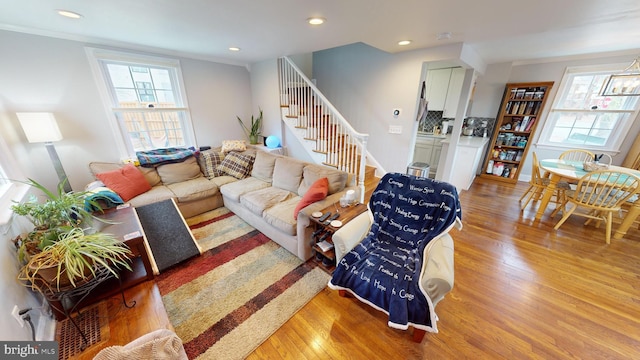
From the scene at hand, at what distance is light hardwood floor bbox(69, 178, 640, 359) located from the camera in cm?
Result: 137

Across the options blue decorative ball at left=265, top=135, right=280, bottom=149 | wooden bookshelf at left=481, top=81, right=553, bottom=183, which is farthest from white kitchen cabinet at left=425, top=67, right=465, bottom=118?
blue decorative ball at left=265, top=135, right=280, bottom=149

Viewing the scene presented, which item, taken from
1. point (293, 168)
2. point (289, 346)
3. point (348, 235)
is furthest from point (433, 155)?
point (289, 346)

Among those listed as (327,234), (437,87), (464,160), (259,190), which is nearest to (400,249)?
(327,234)

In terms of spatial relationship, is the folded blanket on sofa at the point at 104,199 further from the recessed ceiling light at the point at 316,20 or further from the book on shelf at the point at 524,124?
the book on shelf at the point at 524,124

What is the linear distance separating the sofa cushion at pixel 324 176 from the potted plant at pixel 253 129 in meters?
1.95

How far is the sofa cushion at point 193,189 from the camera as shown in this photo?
2.79 m

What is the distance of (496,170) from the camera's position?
456 centimetres

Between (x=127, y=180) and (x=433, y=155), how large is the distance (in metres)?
5.24

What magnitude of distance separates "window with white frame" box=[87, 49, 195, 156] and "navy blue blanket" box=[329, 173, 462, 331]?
11.4 feet

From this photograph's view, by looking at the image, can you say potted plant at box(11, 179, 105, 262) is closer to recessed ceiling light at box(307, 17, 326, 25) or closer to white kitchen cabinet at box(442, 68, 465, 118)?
recessed ceiling light at box(307, 17, 326, 25)

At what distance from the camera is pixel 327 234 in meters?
1.94

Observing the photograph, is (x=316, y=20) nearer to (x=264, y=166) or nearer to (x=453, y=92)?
(x=264, y=166)

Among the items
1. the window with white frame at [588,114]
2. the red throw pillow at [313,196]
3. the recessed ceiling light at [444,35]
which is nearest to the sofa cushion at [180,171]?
the red throw pillow at [313,196]

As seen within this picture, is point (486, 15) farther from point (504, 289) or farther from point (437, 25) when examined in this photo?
point (504, 289)
